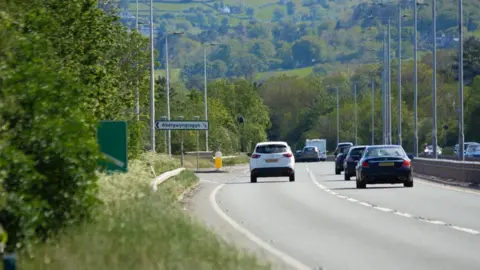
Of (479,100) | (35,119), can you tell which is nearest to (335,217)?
(35,119)

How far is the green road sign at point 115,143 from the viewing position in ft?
69.7

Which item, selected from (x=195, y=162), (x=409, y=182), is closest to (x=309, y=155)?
(x=195, y=162)

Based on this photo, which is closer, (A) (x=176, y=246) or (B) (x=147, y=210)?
(A) (x=176, y=246)

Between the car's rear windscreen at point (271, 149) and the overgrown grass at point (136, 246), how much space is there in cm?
3179

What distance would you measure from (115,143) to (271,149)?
102ft

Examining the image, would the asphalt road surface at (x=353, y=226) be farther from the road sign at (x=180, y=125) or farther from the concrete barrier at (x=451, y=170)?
the road sign at (x=180, y=125)

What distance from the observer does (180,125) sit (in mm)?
63719

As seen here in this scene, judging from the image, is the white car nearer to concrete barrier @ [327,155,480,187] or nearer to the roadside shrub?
concrete barrier @ [327,155,480,187]

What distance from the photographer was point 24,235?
14023mm

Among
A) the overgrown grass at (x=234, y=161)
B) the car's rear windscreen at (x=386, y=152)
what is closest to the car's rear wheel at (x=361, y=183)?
the car's rear windscreen at (x=386, y=152)

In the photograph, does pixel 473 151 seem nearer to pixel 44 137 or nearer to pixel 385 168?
pixel 385 168

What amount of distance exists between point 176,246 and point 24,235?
1.56 meters

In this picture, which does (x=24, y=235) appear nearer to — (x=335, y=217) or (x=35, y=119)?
(x=35, y=119)

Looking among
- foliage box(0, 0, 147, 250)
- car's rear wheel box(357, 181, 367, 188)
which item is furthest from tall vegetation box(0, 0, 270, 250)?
car's rear wheel box(357, 181, 367, 188)
